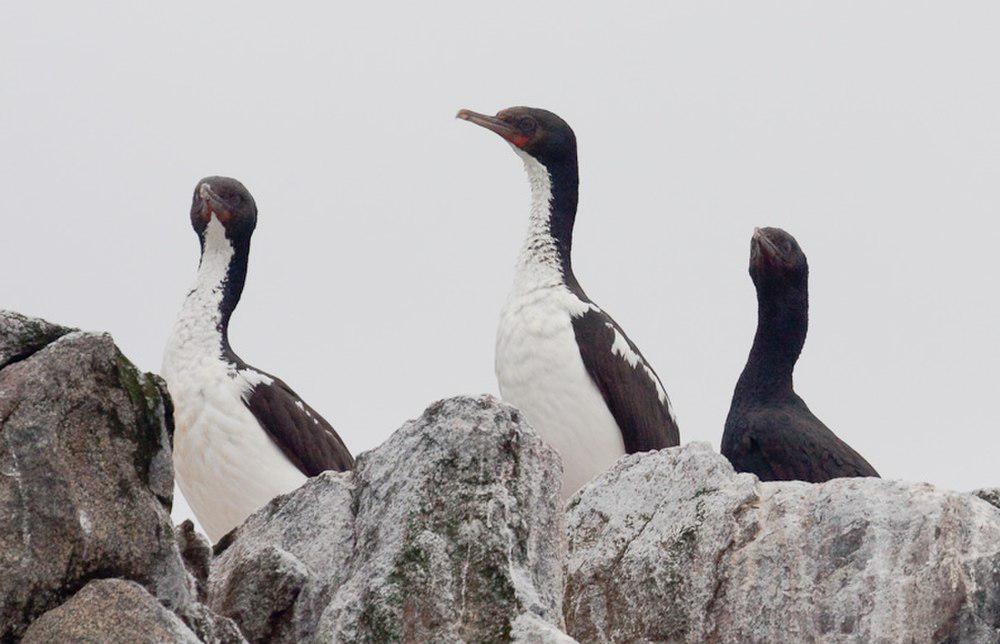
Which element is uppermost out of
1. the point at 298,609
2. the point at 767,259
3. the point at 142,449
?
the point at 767,259

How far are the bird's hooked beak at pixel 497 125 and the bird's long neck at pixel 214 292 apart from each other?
1944 mm

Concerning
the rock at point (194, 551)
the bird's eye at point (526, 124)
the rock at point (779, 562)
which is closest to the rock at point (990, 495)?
the rock at point (779, 562)

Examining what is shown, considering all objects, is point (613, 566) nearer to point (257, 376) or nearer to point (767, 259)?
point (767, 259)

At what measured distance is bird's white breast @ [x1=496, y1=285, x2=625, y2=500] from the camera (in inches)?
500

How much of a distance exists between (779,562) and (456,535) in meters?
1.87

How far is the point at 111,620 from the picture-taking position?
6.14 m

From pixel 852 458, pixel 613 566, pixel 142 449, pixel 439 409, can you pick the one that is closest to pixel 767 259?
pixel 852 458

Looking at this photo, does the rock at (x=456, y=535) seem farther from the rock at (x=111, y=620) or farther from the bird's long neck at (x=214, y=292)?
the bird's long neck at (x=214, y=292)

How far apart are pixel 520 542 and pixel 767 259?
606 cm

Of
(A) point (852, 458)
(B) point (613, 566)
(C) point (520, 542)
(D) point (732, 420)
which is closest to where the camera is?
(C) point (520, 542)

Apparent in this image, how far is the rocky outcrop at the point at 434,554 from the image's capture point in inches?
267

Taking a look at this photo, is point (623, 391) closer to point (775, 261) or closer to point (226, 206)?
point (775, 261)

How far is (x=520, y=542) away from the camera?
7027mm

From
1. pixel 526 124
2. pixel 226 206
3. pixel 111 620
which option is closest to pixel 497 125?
pixel 526 124
